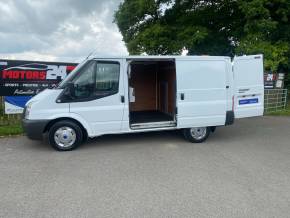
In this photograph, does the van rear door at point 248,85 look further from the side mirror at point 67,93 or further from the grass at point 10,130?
the grass at point 10,130

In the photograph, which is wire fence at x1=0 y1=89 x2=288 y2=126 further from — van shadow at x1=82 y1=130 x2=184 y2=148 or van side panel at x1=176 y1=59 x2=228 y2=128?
van side panel at x1=176 y1=59 x2=228 y2=128

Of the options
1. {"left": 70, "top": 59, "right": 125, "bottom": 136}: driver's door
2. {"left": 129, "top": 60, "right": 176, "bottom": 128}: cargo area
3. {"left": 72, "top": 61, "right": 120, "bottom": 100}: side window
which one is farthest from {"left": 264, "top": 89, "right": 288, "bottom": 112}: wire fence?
{"left": 72, "top": 61, "right": 120, "bottom": 100}: side window

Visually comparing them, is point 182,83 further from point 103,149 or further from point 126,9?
point 126,9

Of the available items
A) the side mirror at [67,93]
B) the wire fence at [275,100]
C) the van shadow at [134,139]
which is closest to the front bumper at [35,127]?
the side mirror at [67,93]

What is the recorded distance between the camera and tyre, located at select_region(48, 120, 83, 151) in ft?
22.0

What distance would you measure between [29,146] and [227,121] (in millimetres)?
4990

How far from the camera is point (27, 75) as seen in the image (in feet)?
31.6

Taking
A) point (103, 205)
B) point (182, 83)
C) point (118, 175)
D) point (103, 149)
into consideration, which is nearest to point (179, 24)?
point (182, 83)

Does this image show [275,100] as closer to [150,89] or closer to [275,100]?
[275,100]

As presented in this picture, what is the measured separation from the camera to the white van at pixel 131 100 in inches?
262

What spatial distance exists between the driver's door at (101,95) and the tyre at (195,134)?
178 centimetres

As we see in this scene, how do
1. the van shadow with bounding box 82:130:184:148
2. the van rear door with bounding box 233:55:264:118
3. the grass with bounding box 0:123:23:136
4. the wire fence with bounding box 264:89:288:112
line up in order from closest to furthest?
the van shadow with bounding box 82:130:184:148 < the van rear door with bounding box 233:55:264:118 < the grass with bounding box 0:123:23:136 < the wire fence with bounding box 264:89:288:112

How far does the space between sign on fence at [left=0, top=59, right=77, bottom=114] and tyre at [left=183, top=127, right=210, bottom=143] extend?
4805 mm

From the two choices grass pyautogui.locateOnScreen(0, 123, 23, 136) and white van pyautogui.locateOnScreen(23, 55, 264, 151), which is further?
grass pyautogui.locateOnScreen(0, 123, 23, 136)
